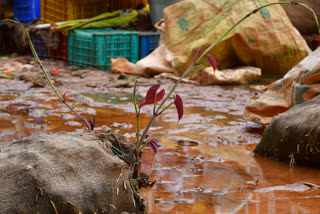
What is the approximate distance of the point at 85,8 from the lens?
8734 mm

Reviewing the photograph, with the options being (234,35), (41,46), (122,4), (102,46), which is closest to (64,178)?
(234,35)

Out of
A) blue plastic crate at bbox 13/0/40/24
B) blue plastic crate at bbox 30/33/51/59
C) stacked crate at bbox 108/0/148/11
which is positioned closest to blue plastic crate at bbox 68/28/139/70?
blue plastic crate at bbox 30/33/51/59

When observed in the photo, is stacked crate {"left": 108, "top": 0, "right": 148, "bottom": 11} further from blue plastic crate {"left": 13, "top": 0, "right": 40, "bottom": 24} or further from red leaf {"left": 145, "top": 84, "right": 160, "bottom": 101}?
red leaf {"left": 145, "top": 84, "right": 160, "bottom": 101}

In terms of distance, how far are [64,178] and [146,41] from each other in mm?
6035

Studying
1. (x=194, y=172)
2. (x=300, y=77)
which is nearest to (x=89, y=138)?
(x=194, y=172)

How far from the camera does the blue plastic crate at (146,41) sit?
7293 mm

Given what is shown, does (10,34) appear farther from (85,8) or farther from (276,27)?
(276,27)

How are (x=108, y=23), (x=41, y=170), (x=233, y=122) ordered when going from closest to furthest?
(x=41, y=170)
(x=233, y=122)
(x=108, y=23)

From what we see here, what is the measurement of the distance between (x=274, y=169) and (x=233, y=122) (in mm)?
1191

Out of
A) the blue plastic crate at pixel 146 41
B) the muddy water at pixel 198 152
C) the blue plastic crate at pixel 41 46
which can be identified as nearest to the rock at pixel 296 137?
the muddy water at pixel 198 152

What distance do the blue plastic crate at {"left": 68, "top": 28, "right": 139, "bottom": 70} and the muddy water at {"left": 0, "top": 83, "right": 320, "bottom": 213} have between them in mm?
2161

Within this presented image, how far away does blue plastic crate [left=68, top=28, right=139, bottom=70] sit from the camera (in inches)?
271

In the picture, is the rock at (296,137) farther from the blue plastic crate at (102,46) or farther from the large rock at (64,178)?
the blue plastic crate at (102,46)

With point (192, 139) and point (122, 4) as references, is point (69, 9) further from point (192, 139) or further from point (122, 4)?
point (192, 139)
